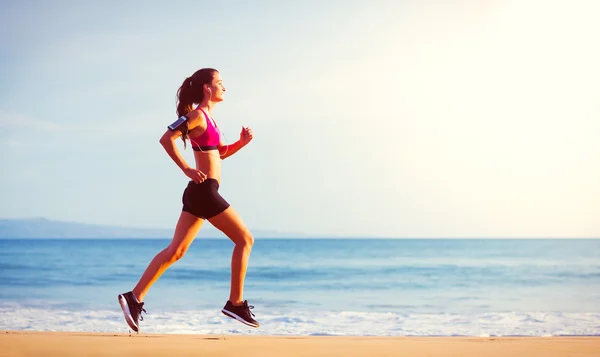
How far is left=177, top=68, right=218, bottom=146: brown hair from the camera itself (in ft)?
13.0

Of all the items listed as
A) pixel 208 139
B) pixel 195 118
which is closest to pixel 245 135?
pixel 208 139

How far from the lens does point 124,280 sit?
20.8 m

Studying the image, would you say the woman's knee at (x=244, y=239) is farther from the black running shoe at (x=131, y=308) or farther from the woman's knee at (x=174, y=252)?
the black running shoe at (x=131, y=308)

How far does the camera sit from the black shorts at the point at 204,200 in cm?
370

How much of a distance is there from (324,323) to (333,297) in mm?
5416

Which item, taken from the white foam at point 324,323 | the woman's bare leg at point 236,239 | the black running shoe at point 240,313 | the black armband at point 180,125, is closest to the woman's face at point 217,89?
the black armband at point 180,125

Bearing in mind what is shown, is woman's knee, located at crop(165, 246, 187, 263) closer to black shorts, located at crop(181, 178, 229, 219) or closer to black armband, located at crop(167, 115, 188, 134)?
black shorts, located at crop(181, 178, 229, 219)

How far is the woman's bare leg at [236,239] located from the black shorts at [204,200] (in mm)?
41

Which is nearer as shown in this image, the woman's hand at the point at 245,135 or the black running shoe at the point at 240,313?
the black running shoe at the point at 240,313

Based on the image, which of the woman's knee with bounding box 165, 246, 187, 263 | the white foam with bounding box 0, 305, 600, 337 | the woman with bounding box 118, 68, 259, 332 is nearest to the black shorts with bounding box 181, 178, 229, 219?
the woman with bounding box 118, 68, 259, 332

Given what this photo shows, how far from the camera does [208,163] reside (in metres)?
3.80

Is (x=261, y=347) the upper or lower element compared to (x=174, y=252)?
lower

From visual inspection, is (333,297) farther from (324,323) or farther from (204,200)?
(204,200)

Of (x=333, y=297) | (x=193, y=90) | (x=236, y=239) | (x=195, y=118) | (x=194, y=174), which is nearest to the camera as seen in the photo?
(x=194, y=174)
